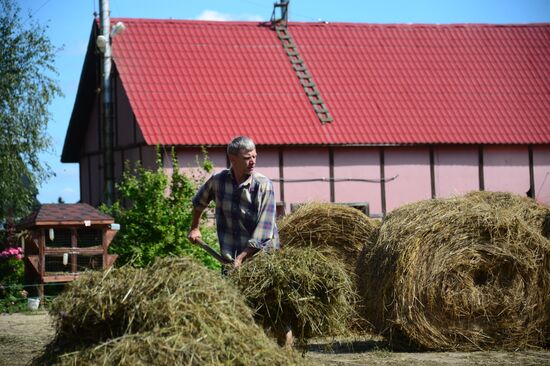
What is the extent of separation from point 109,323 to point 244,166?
215 centimetres

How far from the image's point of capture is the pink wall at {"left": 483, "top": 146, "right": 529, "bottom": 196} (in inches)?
1022

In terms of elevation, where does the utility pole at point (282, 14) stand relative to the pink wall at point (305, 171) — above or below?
above

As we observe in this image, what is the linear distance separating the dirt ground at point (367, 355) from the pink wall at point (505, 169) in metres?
15.6

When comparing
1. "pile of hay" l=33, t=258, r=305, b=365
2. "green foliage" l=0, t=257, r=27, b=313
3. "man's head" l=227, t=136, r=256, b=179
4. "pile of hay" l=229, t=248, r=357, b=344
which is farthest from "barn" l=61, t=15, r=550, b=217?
"pile of hay" l=33, t=258, r=305, b=365

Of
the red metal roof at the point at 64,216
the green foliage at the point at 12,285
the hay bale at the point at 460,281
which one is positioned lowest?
the green foliage at the point at 12,285

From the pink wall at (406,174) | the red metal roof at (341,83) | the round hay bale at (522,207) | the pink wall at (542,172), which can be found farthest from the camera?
the pink wall at (542,172)

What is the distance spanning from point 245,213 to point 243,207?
0.05 meters

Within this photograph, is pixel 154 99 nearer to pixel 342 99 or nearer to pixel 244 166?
pixel 342 99

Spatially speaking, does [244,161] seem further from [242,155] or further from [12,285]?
[12,285]

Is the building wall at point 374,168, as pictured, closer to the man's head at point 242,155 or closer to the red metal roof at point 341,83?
the red metal roof at point 341,83

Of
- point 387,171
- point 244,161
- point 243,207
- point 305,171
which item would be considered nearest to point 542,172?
point 387,171

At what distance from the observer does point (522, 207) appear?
1097 centimetres

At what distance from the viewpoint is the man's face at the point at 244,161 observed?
25.6ft

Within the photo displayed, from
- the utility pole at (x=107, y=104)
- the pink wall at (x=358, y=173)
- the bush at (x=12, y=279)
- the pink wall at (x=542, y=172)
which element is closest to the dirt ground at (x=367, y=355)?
the bush at (x=12, y=279)
